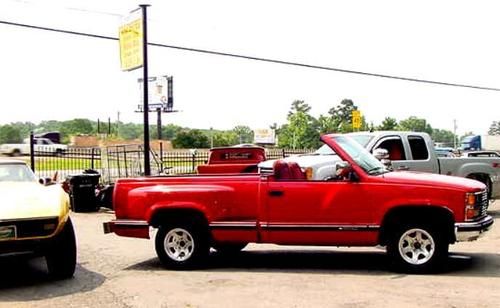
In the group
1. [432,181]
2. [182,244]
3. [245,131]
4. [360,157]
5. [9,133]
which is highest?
[245,131]

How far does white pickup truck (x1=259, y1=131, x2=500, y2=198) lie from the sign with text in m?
8.15

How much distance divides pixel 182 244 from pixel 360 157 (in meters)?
2.76

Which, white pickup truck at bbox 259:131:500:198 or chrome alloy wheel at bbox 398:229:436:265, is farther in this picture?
white pickup truck at bbox 259:131:500:198

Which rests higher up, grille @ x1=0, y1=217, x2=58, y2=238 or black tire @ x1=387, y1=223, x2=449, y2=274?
grille @ x1=0, y1=217, x2=58, y2=238

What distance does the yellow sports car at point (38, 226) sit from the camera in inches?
298

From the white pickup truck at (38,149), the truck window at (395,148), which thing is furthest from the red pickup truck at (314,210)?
the white pickup truck at (38,149)

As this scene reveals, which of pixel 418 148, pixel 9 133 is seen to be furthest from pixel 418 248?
pixel 9 133

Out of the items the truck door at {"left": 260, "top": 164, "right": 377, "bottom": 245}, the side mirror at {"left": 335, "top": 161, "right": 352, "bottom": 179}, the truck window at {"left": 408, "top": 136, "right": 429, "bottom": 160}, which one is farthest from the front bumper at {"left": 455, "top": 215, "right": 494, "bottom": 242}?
the truck window at {"left": 408, "top": 136, "right": 429, "bottom": 160}

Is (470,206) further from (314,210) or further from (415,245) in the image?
(314,210)

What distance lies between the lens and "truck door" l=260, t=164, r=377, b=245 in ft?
27.4

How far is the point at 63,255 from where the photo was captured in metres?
8.18

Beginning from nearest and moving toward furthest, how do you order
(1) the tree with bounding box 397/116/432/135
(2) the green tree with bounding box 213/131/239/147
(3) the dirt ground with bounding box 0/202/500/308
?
(3) the dirt ground with bounding box 0/202/500/308
(2) the green tree with bounding box 213/131/239/147
(1) the tree with bounding box 397/116/432/135

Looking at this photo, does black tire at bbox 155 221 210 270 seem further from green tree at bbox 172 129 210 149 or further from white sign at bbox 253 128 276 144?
green tree at bbox 172 129 210 149

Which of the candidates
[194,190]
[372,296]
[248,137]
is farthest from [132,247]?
[248,137]
